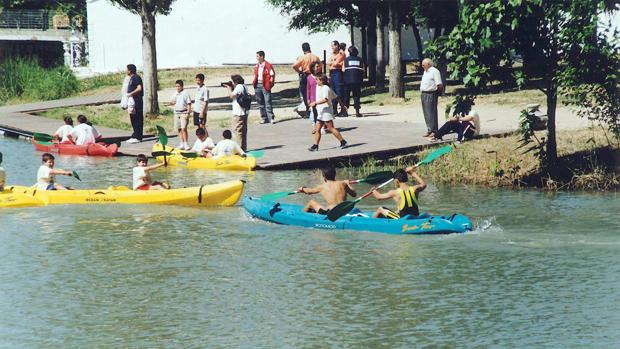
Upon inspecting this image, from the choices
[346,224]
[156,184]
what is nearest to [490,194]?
[346,224]

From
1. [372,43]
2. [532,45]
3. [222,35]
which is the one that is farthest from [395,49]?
[222,35]

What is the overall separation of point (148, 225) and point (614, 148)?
945 centimetres

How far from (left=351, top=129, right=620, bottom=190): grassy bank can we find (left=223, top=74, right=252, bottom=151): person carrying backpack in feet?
9.23

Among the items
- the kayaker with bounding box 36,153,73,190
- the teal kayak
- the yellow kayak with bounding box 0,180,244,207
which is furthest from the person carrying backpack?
the teal kayak

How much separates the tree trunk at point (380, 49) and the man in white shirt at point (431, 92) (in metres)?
11.3

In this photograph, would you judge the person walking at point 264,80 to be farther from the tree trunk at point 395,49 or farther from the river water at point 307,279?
the river water at point 307,279

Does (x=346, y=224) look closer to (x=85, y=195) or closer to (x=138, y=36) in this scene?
(x=85, y=195)

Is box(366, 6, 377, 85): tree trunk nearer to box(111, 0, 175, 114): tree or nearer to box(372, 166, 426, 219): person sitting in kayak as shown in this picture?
box(111, 0, 175, 114): tree

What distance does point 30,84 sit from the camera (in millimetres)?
44031

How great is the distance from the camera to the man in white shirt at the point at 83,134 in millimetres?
28797

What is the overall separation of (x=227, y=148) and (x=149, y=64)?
909 centimetres

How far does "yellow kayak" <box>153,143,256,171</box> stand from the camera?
2508 centimetres

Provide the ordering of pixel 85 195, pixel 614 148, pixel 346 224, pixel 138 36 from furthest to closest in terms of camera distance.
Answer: pixel 138 36 → pixel 614 148 → pixel 85 195 → pixel 346 224

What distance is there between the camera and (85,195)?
21.7 m
